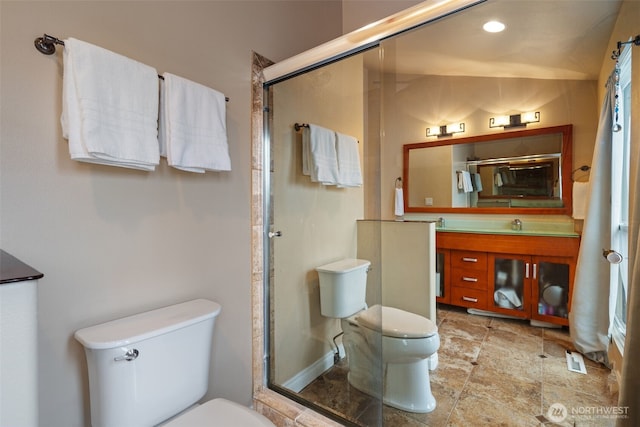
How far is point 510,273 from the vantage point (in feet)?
6.84

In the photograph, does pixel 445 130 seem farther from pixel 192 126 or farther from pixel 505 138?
pixel 192 126

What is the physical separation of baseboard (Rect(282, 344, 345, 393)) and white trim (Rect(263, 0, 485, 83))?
70.0 inches

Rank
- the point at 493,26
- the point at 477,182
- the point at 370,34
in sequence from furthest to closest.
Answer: the point at 477,182 < the point at 493,26 < the point at 370,34

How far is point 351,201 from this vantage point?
2.01m

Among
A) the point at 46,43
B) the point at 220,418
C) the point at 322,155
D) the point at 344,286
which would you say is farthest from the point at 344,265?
the point at 46,43

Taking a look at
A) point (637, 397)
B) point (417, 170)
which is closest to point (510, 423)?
point (637, 397)

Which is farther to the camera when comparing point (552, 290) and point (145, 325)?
point (552, 290)

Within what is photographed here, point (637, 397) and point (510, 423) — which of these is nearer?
point (637, 397)

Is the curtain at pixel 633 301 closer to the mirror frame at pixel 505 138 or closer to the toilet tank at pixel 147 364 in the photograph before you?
the mirror frame at pixel 505 138

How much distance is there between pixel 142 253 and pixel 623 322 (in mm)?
2093

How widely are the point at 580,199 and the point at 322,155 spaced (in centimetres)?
147

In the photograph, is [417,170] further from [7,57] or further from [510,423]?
[7,57]

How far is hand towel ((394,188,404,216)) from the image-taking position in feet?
7.30

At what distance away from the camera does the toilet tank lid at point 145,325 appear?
0.97 m
